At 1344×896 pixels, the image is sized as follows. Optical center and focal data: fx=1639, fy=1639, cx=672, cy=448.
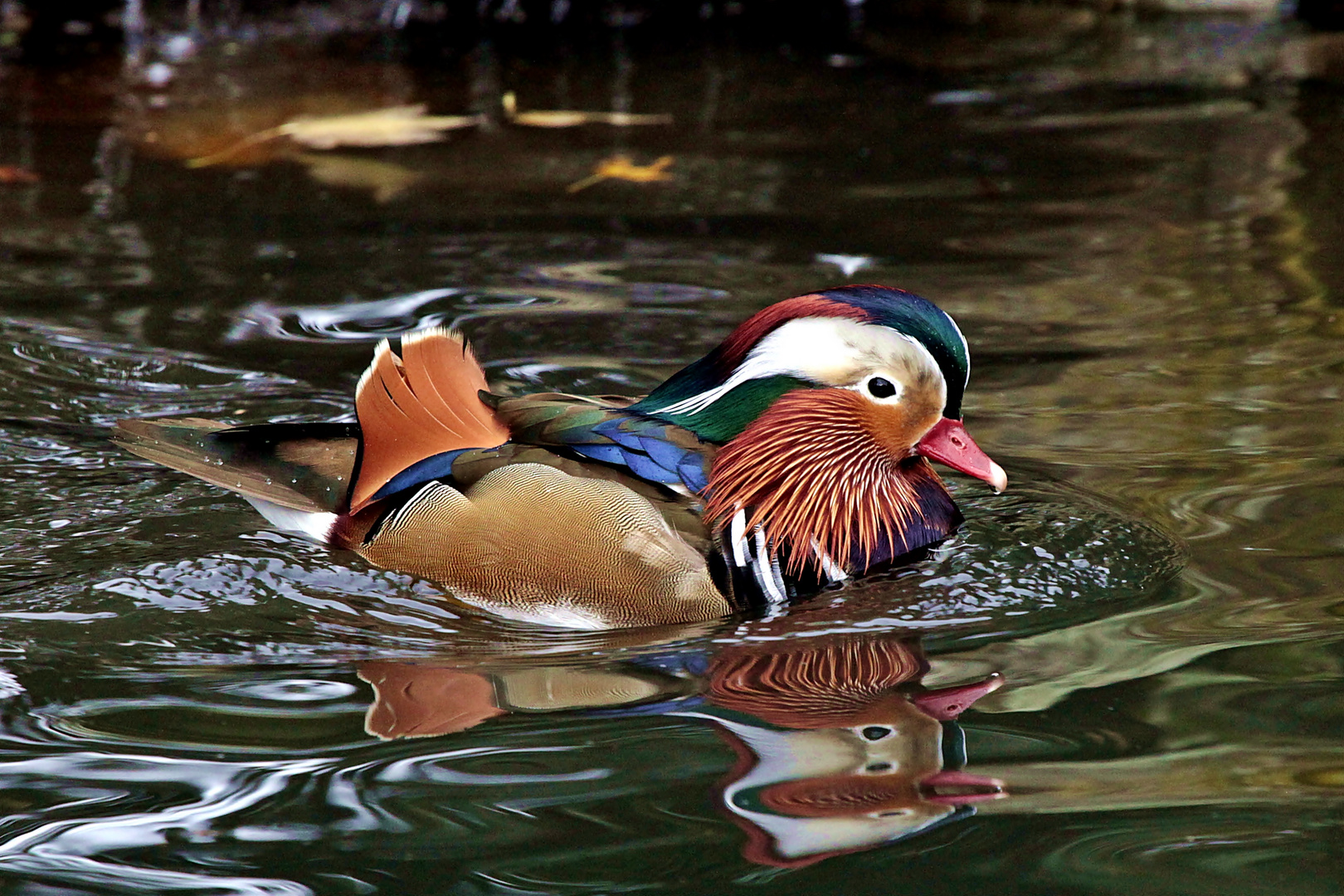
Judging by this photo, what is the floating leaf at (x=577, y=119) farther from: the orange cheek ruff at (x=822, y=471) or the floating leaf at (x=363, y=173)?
the orange cheek ruff at (x=822, y=471)

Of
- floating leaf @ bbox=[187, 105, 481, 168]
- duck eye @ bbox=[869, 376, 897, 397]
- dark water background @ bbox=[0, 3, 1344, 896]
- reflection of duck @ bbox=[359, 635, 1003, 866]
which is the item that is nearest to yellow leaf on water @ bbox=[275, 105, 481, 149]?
floating leaf @ bbox=[187, 105, 481, 168]

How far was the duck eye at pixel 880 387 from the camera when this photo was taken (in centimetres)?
385

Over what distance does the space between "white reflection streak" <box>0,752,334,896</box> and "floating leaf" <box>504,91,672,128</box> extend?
571 centimetres

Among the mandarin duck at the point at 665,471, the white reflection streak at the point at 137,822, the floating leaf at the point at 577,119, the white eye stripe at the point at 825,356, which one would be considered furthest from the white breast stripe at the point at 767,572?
the floating leaf at the point at 577,119

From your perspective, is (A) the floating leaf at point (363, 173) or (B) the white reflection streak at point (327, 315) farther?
(A) the floating leaf at point (363, 173)

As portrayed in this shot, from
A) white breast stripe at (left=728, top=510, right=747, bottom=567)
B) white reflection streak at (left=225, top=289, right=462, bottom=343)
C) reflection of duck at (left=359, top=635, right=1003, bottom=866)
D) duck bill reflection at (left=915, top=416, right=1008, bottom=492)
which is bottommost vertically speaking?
reflection of duck at (left=359, top=635, right=1003, bottom=866)

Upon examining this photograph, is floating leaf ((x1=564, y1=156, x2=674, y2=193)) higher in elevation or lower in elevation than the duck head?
higher

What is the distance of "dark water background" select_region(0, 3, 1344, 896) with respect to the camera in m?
2.65

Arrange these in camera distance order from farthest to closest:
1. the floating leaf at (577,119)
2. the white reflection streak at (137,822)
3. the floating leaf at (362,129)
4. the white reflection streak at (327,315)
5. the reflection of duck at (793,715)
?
the floating leaf at (577,119)
the floating leaf at (362,129)
the white reflection streak at (327,315)
the reflection of duck at (793,715)
the white reflection streak at (137,822)

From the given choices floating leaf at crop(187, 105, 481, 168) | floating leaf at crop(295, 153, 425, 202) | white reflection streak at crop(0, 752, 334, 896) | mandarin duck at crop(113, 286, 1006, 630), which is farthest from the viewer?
floating leaf at crop(187, 105, 481, 168)

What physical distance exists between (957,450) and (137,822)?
2.07 metres

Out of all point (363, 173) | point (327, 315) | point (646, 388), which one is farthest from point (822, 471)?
point (363, 173)

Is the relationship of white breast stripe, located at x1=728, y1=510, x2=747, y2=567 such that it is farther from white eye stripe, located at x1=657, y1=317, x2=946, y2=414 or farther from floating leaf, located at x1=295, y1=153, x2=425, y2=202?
floating leaf, located at x1=295, y1=153, x2=425, y2=202

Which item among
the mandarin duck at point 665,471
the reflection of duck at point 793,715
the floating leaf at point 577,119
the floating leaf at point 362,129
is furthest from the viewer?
the floating leaf at point 577,119
